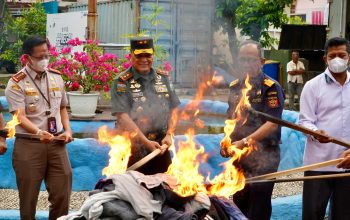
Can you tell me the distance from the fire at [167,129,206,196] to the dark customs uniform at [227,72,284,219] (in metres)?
0.57

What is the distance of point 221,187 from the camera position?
4.03 metres

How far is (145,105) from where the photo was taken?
5168 millimetres

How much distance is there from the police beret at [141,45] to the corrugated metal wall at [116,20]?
11.0 m

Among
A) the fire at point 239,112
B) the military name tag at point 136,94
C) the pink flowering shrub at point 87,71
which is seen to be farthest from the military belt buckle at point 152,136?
the pink flowering shrub at point 87,71

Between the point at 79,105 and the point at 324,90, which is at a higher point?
the point at 324,90

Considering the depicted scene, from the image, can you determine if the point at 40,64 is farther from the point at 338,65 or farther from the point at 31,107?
the point at 338,65

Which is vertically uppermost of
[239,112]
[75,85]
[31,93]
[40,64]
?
[40,64]

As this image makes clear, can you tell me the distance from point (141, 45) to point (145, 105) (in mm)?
493

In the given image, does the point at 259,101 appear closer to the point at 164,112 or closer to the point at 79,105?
the point at 164,112

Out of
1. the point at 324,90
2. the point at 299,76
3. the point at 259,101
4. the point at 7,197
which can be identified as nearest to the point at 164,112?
the point at 259,101

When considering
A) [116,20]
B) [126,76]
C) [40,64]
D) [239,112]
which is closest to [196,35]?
[126,76]

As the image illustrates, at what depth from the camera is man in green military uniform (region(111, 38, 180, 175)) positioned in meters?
5.13

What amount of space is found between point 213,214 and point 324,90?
1756 millimetres

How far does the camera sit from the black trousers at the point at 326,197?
4812mm
